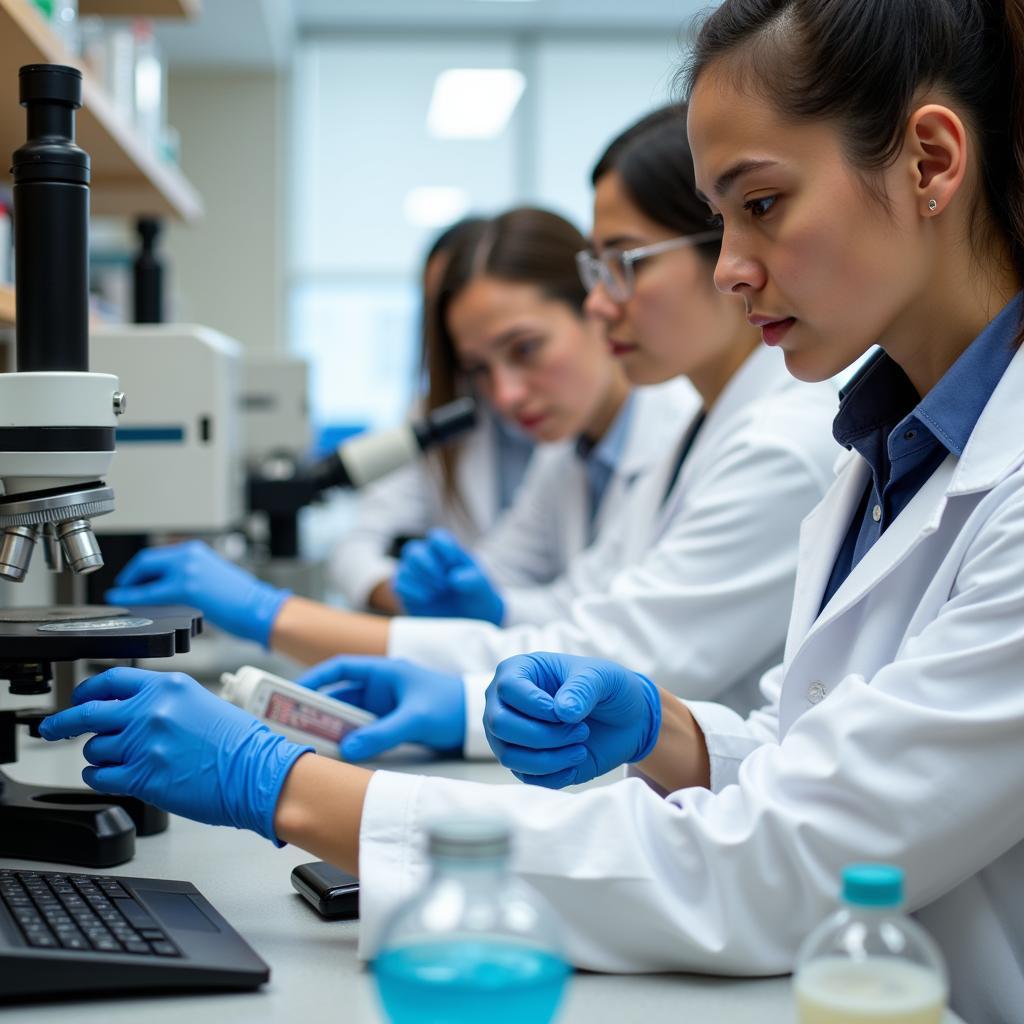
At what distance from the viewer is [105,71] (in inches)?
96.4

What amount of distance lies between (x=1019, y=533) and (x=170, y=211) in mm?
2448

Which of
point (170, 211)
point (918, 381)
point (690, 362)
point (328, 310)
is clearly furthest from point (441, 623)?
point (328, 310)

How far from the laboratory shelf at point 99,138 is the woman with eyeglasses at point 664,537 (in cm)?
70

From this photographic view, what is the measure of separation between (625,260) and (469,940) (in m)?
1.43

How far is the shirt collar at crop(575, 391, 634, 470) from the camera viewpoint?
2598mm

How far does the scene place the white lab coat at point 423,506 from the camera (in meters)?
3.20

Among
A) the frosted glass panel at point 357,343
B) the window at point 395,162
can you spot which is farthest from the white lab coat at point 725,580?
the frosted glass panel at point 357,343

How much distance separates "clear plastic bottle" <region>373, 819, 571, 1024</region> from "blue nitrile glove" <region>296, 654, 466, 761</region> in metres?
0.88

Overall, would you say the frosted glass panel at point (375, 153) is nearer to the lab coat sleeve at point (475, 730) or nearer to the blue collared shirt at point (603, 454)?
the blue collared shirt at point (603, 454)

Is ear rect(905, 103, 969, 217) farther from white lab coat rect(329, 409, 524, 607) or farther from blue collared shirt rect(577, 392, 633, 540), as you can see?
white lab coat rect(329, 409, 524, 607)

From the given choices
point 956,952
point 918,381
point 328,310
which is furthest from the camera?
point 328,310

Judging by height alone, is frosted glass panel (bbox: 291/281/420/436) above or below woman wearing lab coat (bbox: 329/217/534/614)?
above

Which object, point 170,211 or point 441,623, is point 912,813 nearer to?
point 441,623

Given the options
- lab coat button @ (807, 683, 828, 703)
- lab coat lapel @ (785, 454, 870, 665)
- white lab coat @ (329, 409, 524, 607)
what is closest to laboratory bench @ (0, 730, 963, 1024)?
lab coat button @ (807, 683, 828, 703)
